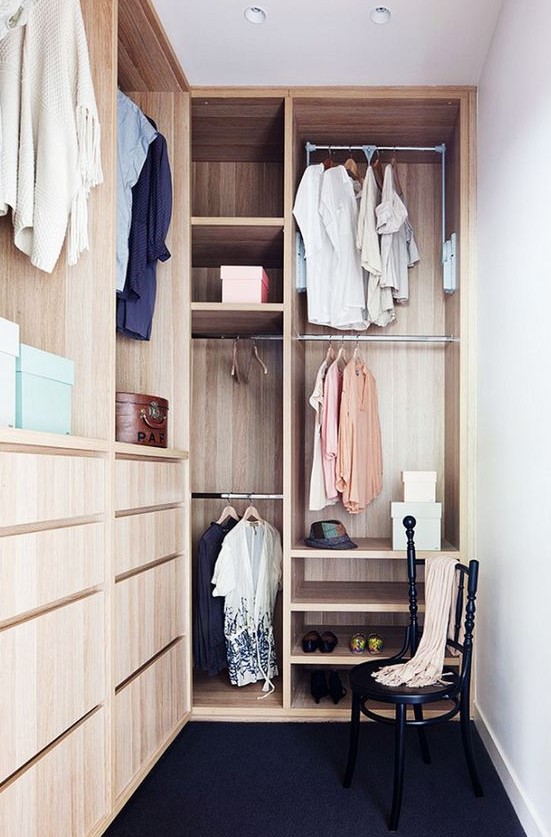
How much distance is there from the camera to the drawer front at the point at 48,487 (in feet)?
5.53

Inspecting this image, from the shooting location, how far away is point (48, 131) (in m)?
2.13

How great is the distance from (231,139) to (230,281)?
0.77 meters

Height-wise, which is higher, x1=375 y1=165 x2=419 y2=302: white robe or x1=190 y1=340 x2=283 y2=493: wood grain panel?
x1=375 y1=165 x2=419 y2=302: white robe

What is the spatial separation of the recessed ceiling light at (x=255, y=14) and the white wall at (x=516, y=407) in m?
0.82

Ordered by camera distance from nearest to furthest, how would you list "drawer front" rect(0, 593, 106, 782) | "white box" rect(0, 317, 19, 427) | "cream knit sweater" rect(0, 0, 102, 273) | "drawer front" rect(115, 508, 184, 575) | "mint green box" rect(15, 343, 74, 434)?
"drawer front" rect(0, 593, 106, 782) < "white box" rect(0, 317, 19, 427) < "mint green box" rect(15, 343, 74, 434) < "cream knit sweater" rect(0, 0, 102, 273) < "drawer front" rect(115, 508, 184, 575)

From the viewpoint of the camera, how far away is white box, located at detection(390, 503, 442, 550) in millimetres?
3262

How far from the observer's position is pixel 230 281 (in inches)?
133

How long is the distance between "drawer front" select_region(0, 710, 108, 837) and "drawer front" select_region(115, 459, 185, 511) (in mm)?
627

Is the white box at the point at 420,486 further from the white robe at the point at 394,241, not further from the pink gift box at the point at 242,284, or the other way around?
the pink gift box at the point at 242,284

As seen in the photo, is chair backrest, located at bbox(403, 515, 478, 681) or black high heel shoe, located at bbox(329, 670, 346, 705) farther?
black high heel shoe, located at bbox(329, 670, 346, 705)

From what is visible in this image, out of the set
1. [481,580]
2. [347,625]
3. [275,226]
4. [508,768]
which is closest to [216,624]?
[347,625]

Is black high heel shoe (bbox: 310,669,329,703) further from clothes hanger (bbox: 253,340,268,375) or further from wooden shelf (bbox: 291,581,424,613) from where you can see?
clothes hanger (bbox: 253,340,268,375)

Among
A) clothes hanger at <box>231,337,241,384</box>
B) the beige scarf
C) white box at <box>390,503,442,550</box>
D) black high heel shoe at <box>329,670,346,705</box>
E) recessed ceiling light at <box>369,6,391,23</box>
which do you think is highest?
recessed ceiling light at <box>369,6,391,23</box>

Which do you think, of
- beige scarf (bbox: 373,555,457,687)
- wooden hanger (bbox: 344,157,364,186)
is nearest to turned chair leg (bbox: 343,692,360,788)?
beige scarf (bbox: 373,555,457,687)
